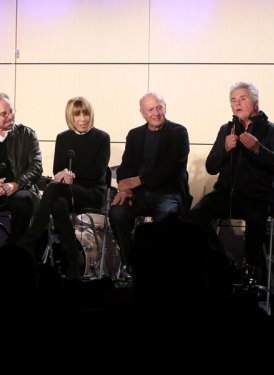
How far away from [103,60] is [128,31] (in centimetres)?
33

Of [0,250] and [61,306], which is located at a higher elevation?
[0,250]

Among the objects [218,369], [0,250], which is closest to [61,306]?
[0,250]

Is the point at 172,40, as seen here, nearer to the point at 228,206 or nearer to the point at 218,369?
the point at 228,206

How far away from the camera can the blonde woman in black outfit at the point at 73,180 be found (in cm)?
486

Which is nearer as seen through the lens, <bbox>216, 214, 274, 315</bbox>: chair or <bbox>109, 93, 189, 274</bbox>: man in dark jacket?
<bbox>216, 214, 274, 315</bbox>: chair

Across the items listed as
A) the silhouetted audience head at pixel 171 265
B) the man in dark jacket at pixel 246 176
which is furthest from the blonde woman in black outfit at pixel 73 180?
the silhouetted audience head at pixel 171 265

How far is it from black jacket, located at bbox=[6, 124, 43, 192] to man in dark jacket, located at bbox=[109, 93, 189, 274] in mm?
616

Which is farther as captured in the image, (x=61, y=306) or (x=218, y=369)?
(x=61, y=306)

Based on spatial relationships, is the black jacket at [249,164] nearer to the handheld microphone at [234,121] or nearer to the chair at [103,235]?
the handheld microphone at [234,121]

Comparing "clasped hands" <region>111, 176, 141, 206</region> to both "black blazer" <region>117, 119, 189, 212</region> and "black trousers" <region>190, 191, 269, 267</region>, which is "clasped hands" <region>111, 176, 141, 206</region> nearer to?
"black blazer" <region>117, 119, 189, 212</region>

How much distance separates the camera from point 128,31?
5852mm

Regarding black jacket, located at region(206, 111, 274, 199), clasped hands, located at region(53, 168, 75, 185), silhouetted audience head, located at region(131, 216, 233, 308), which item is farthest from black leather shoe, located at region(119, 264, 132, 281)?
silhouetted audience head, located at region(131, 216, 233, 308)

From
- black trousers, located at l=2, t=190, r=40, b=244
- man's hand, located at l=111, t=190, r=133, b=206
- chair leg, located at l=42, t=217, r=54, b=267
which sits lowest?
chair leg, located at l=42, t=217, r=54, b=267

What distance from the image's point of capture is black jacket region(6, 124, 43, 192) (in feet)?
16.6
